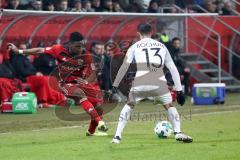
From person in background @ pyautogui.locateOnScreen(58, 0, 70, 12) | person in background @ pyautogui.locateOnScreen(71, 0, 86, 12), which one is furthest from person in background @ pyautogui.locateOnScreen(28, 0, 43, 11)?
person in background @ pyautogui.locateOnScreen(71, 0, 86, 12)

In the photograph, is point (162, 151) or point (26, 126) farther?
point (26, 126)

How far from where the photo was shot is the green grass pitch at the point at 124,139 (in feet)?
39.5

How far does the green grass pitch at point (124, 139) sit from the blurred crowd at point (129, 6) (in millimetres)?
4325

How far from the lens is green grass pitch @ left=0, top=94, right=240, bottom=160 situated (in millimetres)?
12031

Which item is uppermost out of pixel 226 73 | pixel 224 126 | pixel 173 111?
pixel 173 111

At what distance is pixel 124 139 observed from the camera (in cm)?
1441

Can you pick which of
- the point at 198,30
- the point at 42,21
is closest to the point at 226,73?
the point at 198,30

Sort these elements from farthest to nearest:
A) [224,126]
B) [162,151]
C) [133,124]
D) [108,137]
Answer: [133,124], [224,126], [108,137], [162,151]

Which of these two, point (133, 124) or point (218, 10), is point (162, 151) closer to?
point (133, 124)

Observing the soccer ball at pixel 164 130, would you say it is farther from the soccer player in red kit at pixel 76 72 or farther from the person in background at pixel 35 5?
the person in background at pixel 35 5

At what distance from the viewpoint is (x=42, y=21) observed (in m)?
24.5

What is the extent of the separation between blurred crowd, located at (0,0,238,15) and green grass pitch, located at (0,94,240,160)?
4325 mm

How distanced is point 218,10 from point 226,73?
2.62m

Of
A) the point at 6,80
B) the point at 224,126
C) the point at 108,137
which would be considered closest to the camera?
the point at 108,137
